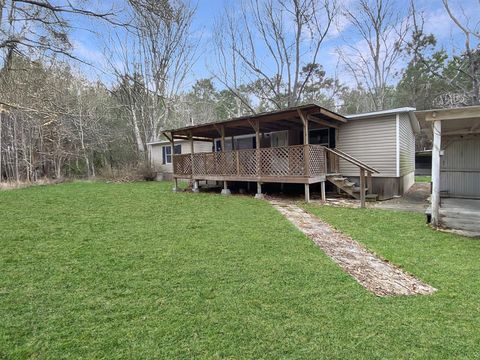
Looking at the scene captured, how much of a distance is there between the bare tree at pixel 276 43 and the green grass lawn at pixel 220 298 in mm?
17564

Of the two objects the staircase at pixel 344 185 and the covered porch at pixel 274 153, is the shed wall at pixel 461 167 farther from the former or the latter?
the staircase at pixel 344 185

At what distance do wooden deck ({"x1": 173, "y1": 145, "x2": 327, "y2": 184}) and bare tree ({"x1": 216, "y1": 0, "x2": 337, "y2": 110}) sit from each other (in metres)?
11.3

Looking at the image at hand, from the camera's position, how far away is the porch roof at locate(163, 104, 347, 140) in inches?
329

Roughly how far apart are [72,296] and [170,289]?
952 mm

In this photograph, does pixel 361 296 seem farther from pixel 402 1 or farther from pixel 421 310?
pixel 402 1

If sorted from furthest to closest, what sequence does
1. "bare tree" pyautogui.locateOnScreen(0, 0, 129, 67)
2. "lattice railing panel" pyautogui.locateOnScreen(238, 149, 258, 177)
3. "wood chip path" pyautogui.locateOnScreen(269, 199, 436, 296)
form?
"lattice railing panel" pyautogui.locateOnScreen(238, 149, 258, 177), "bare tree" pyautogui.locateOnScreen(0, 0, 129, 67), "wood chip path" pyautogui.locateOnScreen(269, 199, 436, 296)

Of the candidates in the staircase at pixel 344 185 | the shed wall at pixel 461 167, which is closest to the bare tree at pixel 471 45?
the shed wall at pixel 461 167

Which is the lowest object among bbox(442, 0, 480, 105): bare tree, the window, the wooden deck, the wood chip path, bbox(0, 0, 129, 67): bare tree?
the wood chip path

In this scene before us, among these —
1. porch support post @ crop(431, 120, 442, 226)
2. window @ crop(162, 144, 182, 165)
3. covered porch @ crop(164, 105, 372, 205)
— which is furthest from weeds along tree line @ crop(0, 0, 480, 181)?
porch support post @ crop(431, 120, 442, 226)

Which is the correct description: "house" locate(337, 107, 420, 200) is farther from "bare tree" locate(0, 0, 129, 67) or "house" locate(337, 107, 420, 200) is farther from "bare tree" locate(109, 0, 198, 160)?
"bare tree" locate(109, 0, 198, 160)

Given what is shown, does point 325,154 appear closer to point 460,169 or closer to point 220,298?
point 460,169

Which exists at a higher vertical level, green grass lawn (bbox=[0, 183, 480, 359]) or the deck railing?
the deck railing

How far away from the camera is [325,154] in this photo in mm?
Answer: 9445

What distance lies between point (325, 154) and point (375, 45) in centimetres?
1640
